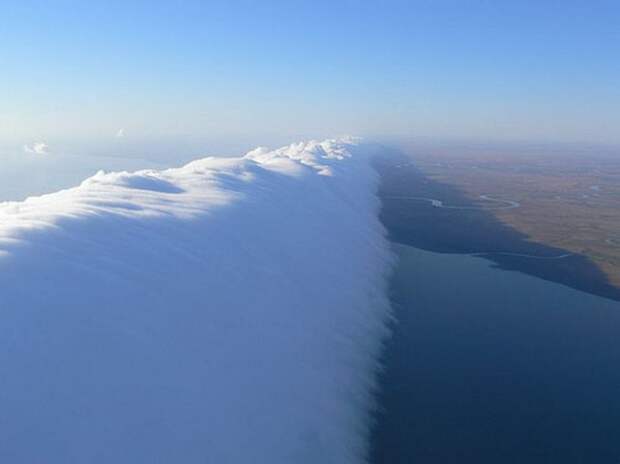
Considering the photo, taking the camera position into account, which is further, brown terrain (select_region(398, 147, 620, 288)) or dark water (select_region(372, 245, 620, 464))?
brown terrain (select_region(398, 147, 620, 288))

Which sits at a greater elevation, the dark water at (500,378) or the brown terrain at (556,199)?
Answer: the dark water at (500,378)

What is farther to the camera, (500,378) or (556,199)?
(556,199)

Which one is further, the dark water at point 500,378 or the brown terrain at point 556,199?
the brown terrain at point 556,199

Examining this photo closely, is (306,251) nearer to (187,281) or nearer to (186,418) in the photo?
(187,281)

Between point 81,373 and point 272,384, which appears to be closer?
point 81,373

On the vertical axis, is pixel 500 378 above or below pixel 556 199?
above

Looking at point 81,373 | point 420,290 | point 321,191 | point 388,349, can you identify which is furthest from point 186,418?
point 321,191

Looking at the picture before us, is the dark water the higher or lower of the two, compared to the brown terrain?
higher

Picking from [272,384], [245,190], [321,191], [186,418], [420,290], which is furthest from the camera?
[321,191]
